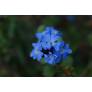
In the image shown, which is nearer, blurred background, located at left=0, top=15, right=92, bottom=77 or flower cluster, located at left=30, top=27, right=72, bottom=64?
flower cluster, located at left=30, top=27, right=72, bottom=64

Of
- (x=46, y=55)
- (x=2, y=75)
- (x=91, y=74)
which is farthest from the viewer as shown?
(x=2, y=75)

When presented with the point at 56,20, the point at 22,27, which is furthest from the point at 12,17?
the point at 56,20

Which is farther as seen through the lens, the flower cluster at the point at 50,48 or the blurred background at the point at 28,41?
the blurred background at the point at 28,41

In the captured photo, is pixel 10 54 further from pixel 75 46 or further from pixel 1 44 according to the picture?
pixel 75 46
